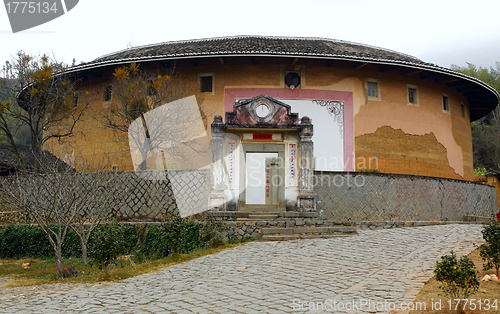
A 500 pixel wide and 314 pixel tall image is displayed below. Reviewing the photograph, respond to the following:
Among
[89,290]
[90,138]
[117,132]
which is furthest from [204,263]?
[90,138]

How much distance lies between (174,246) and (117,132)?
8791 millimetres

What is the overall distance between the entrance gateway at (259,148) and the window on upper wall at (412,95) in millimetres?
7991

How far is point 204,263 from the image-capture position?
8281 millimetres

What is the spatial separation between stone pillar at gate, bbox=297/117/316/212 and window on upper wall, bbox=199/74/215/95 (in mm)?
6095

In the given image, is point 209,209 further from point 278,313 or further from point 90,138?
point 90,138

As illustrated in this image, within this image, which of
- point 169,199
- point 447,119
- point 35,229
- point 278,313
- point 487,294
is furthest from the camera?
point 447,119

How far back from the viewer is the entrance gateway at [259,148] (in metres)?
11.9

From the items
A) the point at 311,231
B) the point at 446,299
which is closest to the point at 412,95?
the point at 311,231

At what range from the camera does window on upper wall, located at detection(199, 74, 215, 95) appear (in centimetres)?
1705

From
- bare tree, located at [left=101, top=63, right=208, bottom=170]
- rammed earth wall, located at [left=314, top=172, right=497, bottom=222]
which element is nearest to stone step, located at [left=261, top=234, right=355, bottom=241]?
rammed earth wall, located at [left=314, top=172, right=497, bottom=222]

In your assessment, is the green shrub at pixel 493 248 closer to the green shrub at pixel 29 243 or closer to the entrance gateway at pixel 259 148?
the entrance gateway at pixel 259 148

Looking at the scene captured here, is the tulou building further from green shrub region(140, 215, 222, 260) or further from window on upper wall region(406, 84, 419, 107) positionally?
green shrub region(140, 215, 222, 260)

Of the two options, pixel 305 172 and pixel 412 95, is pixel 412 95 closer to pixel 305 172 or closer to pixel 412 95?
pixel 412 95

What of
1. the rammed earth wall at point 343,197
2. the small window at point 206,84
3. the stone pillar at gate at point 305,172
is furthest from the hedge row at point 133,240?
the small window at point 206,84
